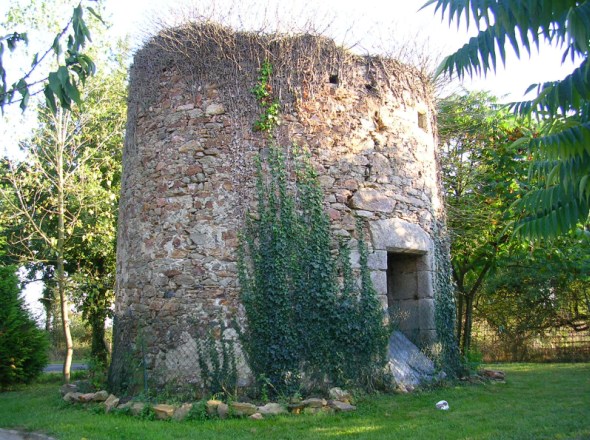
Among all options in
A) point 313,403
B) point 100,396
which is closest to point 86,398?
point 100,396

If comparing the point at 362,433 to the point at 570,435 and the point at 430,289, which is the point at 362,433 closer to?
the point at 570,435

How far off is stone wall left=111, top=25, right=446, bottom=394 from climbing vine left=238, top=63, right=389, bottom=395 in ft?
0.72

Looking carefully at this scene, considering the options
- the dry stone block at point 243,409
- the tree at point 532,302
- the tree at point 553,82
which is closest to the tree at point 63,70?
the tree at point 553,82

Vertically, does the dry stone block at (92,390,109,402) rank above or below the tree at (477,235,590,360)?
below

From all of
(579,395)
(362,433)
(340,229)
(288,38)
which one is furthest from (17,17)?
(579,395)

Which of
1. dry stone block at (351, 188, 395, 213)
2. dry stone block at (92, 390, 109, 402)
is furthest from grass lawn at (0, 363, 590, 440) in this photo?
dry stone block at (351, 188, 395, 213)

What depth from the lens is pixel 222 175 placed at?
7.54 meters

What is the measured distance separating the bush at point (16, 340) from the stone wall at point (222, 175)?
4162 millimetres

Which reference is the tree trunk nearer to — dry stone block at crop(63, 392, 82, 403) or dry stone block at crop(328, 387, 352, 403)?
dry stone block at crop(63, 392, 82, 403)

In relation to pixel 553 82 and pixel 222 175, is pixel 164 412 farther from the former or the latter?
pixel 553 82

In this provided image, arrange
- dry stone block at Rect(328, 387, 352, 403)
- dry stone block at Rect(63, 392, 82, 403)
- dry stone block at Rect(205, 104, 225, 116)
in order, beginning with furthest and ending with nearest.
Result: dry stone block at Rect(205, 104, 225, 116), dry stone block at Rect(63, 392, 82, 403), dry stone block at Rect(328, 387, 352, 403)

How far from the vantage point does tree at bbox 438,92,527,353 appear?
39.7 feet

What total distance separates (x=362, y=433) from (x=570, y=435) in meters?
A: 1.86

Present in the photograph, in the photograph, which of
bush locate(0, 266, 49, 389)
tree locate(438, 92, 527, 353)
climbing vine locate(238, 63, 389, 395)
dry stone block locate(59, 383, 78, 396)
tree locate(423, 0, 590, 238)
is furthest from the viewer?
tree locate(438, 92, 527, 353)
